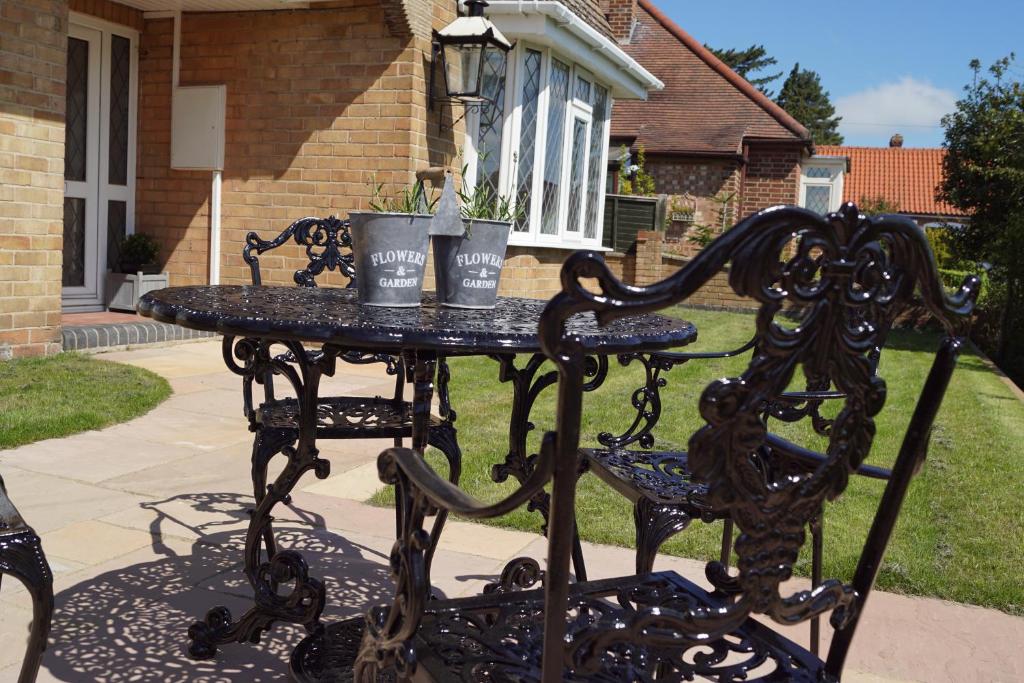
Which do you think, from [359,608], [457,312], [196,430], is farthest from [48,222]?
[457,312]

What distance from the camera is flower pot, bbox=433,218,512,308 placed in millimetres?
2193

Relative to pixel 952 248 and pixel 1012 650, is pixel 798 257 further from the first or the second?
pixel 952 248

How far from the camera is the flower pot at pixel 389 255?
215 cm

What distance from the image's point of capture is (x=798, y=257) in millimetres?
1220

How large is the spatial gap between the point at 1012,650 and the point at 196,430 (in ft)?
12.6

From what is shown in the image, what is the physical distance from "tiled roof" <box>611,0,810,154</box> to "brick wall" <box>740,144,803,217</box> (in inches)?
15.0

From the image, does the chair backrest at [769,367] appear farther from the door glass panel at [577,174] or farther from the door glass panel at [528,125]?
the door glass panel at [577,174]

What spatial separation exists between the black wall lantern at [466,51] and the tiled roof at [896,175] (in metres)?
28.9

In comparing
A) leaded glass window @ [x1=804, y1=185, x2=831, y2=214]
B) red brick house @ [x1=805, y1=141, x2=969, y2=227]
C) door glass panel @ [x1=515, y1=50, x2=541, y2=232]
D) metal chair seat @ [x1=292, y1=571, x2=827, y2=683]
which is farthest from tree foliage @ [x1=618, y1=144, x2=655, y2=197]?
red brick house @ [x1=805, y1=141, x2=969, y2=227]

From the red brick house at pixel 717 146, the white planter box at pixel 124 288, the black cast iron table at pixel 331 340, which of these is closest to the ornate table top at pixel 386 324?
the black cast iron table at pixel 331 340

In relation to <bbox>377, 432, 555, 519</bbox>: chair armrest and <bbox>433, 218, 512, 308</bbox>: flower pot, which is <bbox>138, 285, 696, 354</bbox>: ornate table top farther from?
<bbox>377, 432, 555, 519</bbox>: chair armrest

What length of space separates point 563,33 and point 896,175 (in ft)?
102

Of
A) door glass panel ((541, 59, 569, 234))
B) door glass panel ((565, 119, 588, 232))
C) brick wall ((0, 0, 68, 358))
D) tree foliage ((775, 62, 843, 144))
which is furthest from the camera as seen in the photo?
tree foliage ((775, 62, 843, 144))

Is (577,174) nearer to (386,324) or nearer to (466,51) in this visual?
(466,51)
